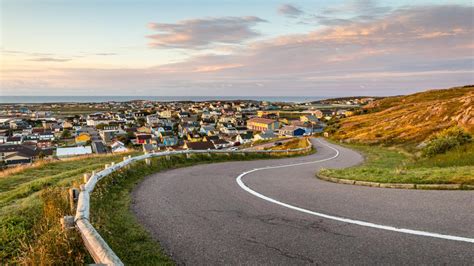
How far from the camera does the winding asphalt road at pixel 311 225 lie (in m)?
4.93

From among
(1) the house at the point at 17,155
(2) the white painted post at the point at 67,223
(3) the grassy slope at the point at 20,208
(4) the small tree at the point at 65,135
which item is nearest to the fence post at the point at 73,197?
(3) the grassy slope at the point at 20,208

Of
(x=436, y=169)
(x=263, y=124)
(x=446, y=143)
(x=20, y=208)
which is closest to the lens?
(x=20, y=208)

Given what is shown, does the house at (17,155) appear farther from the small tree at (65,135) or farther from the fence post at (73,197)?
the fence post at (73,197)

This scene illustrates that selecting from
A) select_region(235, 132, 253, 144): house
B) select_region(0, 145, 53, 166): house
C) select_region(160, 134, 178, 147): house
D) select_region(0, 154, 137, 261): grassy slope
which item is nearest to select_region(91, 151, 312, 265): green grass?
select_region(0, 154, 137, 261): grassy slope

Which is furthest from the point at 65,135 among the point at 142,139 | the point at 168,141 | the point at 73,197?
the point at 73,197

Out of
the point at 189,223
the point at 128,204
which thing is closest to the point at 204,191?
the point at 128,204

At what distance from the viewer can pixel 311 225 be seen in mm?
6445

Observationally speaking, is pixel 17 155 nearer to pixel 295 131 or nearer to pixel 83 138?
pixel 83 138

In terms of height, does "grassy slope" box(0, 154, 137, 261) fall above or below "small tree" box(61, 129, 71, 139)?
above

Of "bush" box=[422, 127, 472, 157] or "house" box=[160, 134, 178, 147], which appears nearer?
"bush" box=[422, 127, 472, 157]

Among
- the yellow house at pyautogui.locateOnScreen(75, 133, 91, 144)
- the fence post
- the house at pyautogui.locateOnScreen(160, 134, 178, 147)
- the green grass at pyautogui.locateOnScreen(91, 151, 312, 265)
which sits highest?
the fence post

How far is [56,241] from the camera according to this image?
4957 millimetres

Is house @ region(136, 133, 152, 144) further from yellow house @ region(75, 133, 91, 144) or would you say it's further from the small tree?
the small tree

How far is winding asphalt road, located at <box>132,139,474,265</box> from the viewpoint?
4.93m
